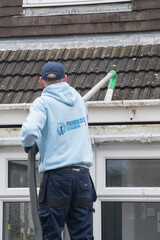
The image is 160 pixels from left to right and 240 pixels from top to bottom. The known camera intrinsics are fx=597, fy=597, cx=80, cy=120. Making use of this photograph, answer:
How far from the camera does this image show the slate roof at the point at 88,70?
6508 mm

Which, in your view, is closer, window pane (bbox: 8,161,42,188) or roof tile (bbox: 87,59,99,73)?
window pane (bbox: 8,161,42,188)

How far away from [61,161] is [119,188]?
1.30 meters

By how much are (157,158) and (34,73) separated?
2.68 meters

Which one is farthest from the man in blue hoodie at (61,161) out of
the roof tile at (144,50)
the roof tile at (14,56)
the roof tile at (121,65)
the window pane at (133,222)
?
the roof tile at (14,56)

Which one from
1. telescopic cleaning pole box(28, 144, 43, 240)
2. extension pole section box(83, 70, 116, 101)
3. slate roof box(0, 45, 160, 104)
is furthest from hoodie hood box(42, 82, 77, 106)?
slate roof box(0, 45, 160, 104)

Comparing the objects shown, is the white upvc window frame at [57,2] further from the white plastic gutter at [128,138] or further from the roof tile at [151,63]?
the white plastic gutter at [128,138]

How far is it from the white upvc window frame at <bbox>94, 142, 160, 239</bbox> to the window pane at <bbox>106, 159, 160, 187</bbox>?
5 cm

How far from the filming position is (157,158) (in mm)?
4766

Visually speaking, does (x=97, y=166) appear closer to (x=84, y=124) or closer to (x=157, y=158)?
(x=157, y=158)

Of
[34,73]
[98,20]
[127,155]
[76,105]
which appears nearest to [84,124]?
[76,105]

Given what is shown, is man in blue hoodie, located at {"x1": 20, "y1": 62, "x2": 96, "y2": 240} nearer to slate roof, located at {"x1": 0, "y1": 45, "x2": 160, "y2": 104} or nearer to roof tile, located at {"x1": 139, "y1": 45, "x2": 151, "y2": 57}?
slate roof, located at {"x1": 0, "y1": 45, "x2": 160, "y2": 104}

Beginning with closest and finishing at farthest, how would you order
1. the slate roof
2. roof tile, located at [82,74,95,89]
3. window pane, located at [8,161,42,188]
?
window pane, located at [8,161,42,188]
the slate roof
roof tile, located at [82,74,95,89]

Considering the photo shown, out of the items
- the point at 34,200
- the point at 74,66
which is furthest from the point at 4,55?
the point at 34,200

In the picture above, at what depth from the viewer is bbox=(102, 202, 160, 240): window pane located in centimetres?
460
